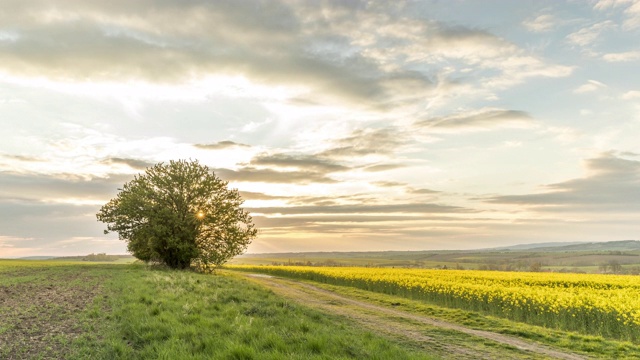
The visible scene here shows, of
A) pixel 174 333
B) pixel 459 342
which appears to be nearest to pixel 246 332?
pixel 174 333

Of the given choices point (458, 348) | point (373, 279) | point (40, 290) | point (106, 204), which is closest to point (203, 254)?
point (106, 204)

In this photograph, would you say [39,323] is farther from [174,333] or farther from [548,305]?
[548,305]

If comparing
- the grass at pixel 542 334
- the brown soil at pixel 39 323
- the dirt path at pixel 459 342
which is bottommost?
the grass at pixel 542 334

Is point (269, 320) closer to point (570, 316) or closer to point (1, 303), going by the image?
point (1, 303)

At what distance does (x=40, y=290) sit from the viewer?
79.6ft

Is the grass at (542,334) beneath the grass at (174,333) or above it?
beneath

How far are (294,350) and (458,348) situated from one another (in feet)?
25.5

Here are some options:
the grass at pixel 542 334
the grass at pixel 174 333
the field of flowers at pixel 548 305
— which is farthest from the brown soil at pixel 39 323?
Answer: the field of flowers at pixel 548 305

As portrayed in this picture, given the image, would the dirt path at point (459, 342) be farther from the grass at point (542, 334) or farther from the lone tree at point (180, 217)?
the lone tree at point (180, 217)

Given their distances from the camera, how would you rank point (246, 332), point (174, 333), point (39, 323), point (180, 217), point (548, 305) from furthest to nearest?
point (180, 217), point (548, 305), point (39, 323), point (174, 333), point (246, 332)

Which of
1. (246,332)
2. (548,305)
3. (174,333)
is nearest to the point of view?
(246,332)

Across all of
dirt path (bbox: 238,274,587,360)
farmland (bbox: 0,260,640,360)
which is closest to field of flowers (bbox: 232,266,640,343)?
farmland (bbox: 0,260,640,360)

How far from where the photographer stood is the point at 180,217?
51.3m

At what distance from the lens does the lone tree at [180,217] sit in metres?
50.8
